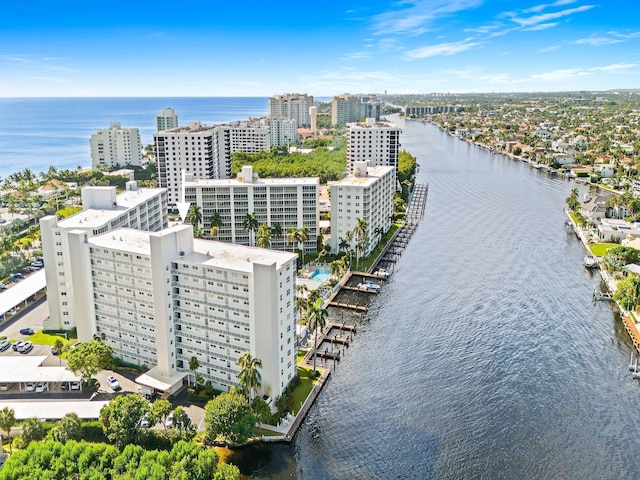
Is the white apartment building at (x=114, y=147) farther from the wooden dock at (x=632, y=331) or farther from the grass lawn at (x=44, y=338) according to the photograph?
the wooden dock at (x=632, y=331)

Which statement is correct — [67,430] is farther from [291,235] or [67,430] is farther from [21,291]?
[291,235]

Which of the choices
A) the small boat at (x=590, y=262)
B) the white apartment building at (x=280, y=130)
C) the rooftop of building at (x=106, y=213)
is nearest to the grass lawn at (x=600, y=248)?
the small boat at (x=590, y=262)

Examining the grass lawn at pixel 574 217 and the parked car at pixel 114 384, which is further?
the grass lawn at pixel 574 217

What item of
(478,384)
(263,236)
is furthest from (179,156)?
(478,384)

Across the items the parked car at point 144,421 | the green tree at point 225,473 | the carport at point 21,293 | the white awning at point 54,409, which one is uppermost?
the carport at point 21,293

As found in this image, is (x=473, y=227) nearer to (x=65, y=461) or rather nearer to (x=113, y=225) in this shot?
(x=113, y=225)
